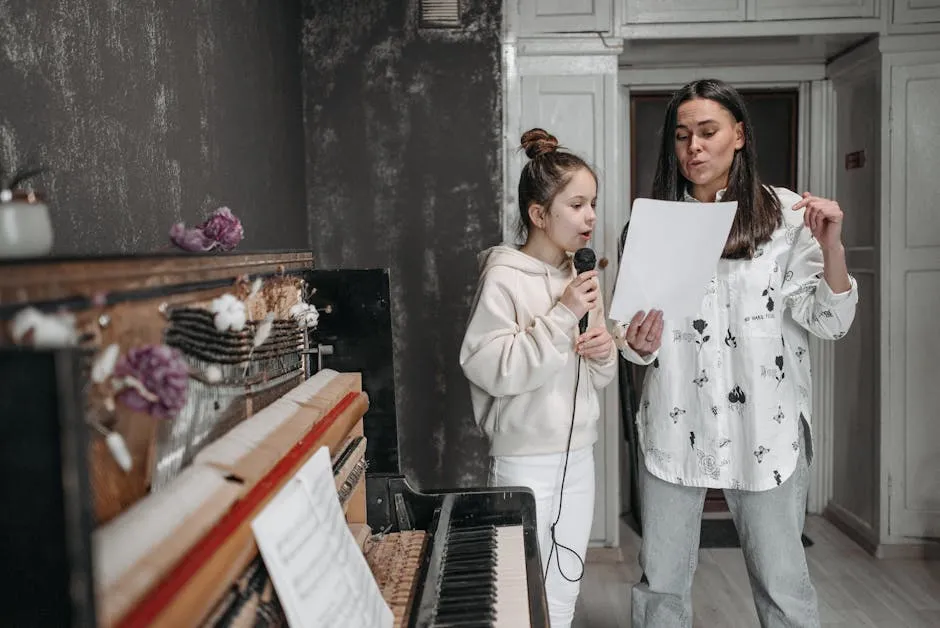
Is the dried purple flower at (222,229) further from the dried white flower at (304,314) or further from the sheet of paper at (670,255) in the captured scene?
the sheet of paper at (670,255)

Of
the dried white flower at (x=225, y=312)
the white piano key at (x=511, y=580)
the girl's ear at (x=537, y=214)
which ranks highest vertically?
the girl's ear at (x=537, y=214)

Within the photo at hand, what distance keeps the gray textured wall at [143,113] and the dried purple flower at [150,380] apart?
0.62m

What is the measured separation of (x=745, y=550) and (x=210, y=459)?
60.9 inches

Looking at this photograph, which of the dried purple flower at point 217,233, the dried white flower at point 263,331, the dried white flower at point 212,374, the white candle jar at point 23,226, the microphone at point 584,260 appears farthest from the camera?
the microphone at point 584,260

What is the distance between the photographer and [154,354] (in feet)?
2.43

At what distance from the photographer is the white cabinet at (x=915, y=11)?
315 cm

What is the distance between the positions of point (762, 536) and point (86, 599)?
177cm

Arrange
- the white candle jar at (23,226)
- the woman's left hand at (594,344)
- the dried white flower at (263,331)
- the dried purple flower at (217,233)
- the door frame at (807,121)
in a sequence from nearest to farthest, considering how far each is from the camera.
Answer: the white candle jar at (23,226) < the dried white flower at (263,331) < the dried purple flower at (217,233) < the woman's left hand at (594,344) < the door frame at (807,121)

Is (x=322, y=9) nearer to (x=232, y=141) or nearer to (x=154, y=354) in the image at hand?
(x=232, y=141)

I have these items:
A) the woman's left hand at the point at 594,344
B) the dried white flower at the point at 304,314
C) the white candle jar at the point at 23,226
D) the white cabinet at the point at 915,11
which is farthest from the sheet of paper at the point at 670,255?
the white cabinet at the point at 915,11

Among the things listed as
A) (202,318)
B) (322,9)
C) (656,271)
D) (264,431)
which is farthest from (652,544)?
(322,9)

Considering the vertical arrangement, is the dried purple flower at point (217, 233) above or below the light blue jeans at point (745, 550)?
above

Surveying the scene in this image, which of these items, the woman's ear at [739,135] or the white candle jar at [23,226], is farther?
the woman's ear at [739,135]

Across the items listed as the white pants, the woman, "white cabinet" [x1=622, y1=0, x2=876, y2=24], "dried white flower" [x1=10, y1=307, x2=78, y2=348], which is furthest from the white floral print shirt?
"dried white flower" [x1=10, y1=307, x2=78, y2=348]
